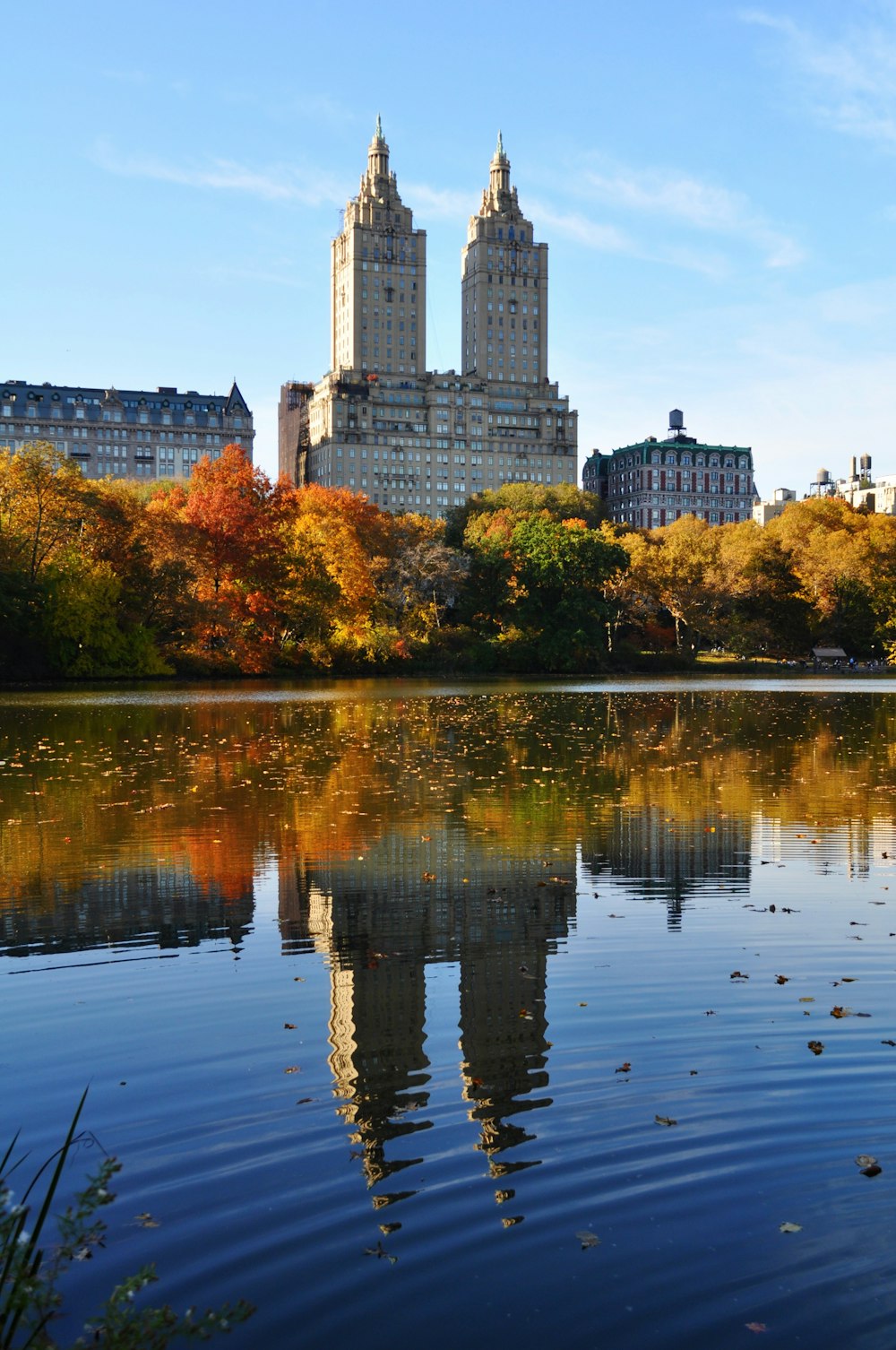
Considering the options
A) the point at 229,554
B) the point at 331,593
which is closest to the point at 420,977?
the point at 229,554

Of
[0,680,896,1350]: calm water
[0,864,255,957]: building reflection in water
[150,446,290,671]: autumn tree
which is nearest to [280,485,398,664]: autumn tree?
[150,446,290,671]: autumn tree

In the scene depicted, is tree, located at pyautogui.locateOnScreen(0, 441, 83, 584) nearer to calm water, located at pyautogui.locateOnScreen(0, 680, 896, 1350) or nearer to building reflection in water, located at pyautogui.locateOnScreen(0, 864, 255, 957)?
calm water, located at pyautogui.locateOnScreen(0, 680, 896, 1350)

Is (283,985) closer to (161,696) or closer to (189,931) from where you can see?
(189,931)

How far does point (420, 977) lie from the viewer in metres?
9.00

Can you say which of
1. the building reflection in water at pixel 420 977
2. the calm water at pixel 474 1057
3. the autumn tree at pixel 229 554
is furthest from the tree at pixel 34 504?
the building reflection in water at pixel 420 977

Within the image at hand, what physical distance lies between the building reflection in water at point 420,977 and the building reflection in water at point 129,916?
1.96 ft

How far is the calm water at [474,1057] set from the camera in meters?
4.82

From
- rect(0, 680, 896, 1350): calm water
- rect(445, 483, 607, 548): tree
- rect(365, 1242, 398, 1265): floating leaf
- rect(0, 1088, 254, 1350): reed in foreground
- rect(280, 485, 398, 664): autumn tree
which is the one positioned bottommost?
rect(365, 1242, 398, 1265): floating leaf

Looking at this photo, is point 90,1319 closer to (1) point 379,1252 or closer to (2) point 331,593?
(1) point 379,1252

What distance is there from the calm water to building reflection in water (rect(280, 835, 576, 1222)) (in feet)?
0.12

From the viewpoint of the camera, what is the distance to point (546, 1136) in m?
6.14

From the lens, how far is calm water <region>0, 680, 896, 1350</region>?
15.8 feet

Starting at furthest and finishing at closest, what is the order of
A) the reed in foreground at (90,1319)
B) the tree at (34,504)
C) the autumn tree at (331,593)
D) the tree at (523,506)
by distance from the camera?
the tree at (523,506) → the autumn tree at (331,593) → the tree at (34,504) → the reed in foreground at (90,1319)

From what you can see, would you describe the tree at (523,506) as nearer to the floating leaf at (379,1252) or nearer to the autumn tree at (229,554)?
the autumn tree at (229,554)
